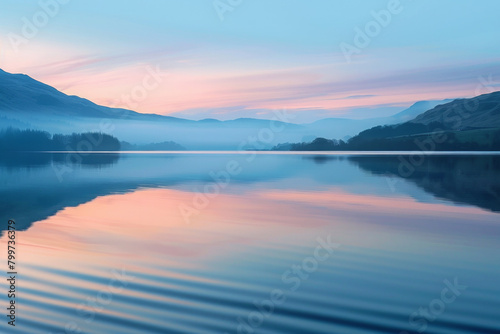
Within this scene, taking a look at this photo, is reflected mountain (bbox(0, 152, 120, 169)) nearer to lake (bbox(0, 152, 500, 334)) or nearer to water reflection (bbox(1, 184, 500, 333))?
lake (bbox(0, 152, 500, 334))

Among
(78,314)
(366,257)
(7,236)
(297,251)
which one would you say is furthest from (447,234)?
(7,236)

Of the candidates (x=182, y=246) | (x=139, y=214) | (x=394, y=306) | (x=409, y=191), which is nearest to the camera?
(x=394, y=306)

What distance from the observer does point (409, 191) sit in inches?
1442

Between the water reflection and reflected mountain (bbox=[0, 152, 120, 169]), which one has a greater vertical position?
the water reflection

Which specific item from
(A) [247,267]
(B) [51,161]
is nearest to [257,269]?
(A) [247,267]

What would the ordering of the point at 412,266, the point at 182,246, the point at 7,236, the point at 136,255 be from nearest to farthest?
1. the point at 412,266
2. the point at 136,255
3. the point at 182,246
4. the point at 7,236

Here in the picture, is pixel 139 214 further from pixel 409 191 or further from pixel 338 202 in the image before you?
pixel 409 191

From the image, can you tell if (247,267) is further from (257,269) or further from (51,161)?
(51,161)

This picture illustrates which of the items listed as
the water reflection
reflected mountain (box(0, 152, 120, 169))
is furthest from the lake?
reflected mountain (box(0, 152, 120, 169))

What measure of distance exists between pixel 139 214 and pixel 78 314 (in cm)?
1573

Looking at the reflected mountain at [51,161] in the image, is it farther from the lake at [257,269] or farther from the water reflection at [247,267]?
the water reflection at [247,267]

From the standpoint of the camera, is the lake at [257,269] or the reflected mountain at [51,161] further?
the reflected mountain at [51,161]

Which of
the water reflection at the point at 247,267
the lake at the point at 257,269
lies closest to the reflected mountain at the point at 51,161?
the lake at the point at 257,269

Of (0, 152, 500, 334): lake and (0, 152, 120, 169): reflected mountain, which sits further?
(0, 152, 120, 169): reflected mountain
